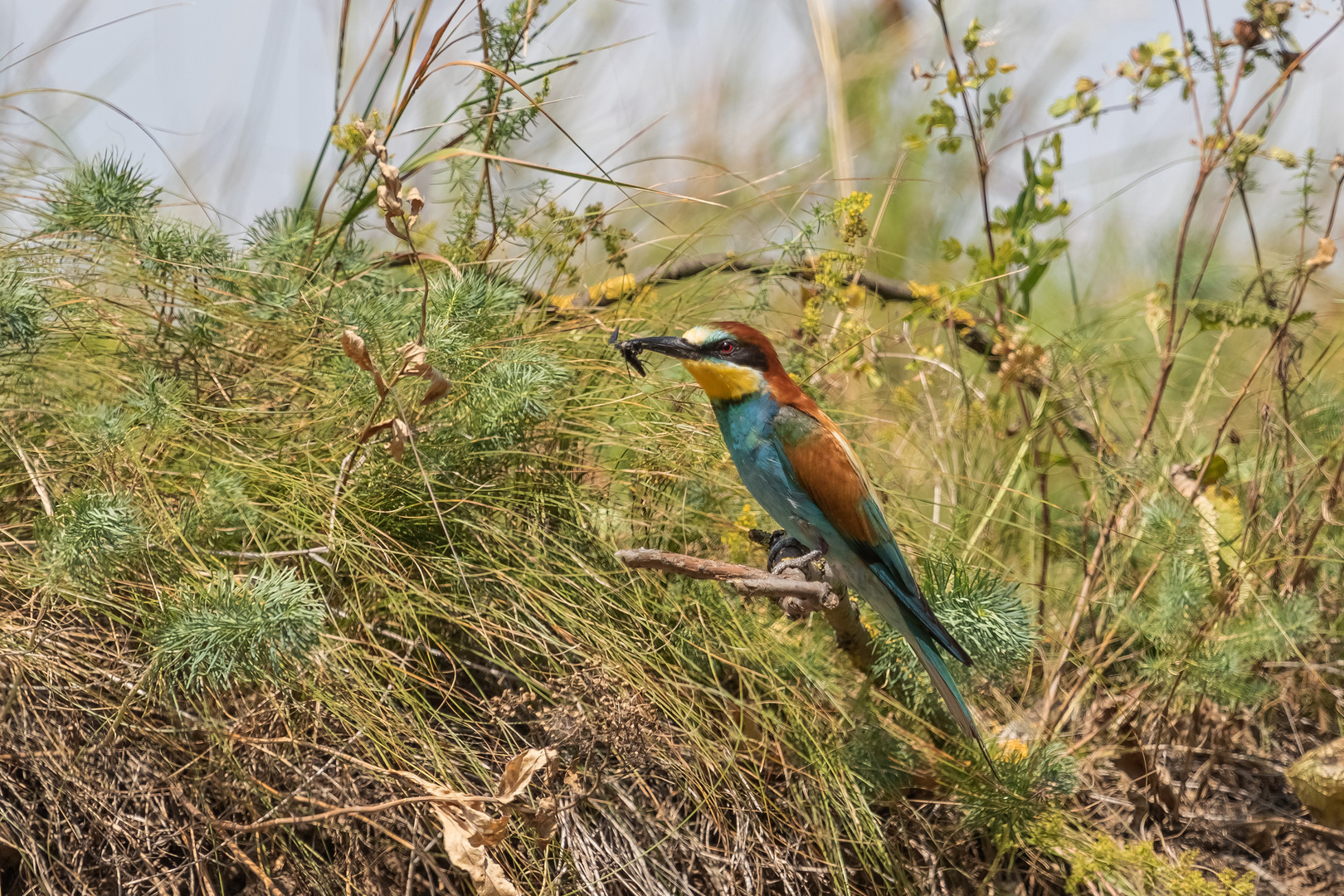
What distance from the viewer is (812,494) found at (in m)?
2.01

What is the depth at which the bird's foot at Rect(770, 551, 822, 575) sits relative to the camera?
2.07m

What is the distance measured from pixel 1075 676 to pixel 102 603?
2003mm

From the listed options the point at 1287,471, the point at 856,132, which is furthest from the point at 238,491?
the point at 856,132

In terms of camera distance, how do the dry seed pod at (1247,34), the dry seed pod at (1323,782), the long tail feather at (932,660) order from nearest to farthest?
the long tail feather at (932,660)
the dry seed pod at (1323,782)
the dry seed pod at (1247,34)

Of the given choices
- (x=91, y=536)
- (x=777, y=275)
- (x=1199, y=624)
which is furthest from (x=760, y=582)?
(x=1199, y=624)

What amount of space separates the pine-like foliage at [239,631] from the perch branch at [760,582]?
0.50 meters

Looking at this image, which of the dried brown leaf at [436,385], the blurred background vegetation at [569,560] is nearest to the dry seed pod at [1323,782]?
the blurred background vegetation at [569,560]

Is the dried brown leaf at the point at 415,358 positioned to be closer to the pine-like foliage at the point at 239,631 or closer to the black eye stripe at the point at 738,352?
the pine-like foliage at the point at 239,631

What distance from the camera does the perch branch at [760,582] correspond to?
1709 mm

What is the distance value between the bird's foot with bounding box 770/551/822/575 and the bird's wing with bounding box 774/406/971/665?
9cm

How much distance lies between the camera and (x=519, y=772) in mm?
1666

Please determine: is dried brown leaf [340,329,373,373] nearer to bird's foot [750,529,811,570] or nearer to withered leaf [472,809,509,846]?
withered leaf [472,809,509,846]

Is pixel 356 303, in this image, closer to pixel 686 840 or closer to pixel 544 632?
pixel 544 632

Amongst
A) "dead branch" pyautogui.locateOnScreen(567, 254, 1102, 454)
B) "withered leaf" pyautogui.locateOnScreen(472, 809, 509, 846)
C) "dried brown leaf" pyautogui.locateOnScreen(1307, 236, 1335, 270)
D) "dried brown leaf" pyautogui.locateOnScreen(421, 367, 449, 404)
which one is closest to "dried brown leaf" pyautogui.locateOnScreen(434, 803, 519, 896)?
"withered leaf" pyautogui.locateOnScreen(472, 809, 509, 846)
